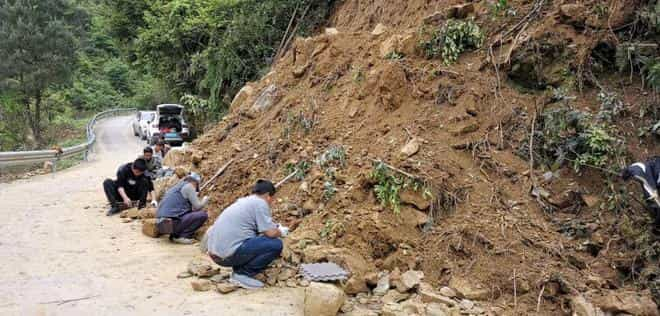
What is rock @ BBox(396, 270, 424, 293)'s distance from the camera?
15.9 feet

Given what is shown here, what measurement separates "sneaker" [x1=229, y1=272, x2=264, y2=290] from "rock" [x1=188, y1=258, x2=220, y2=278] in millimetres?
338

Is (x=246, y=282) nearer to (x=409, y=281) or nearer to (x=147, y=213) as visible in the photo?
(x=409, y=281)

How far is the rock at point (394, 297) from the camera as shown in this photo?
4.77 meters

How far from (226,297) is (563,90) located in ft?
16.7

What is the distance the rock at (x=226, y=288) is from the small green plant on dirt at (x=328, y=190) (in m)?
1.72

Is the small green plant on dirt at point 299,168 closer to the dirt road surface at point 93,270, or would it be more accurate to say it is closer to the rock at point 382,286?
the dirt road surface at point 93,270

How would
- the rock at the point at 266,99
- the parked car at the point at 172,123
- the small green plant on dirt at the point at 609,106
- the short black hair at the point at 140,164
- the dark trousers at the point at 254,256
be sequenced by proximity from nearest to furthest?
1. the dark trousers at the point at 254,256
2. the small green plant on dirt at the point at 609,106
3. the short black hair at the point at 140,164
4. the rock at the point at 266,99
5. the parked car at the point at 172,123

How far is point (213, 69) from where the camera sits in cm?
1522

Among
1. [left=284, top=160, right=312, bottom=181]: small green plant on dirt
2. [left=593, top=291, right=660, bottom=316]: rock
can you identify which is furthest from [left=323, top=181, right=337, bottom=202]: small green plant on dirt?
[left=593, top=291, right=660, bottom=316]: rock

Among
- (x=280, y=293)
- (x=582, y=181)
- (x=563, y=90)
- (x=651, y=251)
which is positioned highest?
(x=563, y=90)

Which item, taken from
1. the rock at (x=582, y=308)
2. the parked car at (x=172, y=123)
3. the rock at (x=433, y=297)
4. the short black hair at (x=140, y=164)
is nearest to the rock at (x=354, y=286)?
the rock at (x=433, y=297)

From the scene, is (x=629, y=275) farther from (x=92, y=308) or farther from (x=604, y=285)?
(x=92, y=308)

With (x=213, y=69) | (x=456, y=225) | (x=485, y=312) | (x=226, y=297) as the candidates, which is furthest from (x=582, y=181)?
(x=213, y=69)

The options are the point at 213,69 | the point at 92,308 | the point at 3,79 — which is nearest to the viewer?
the point at 92,308
